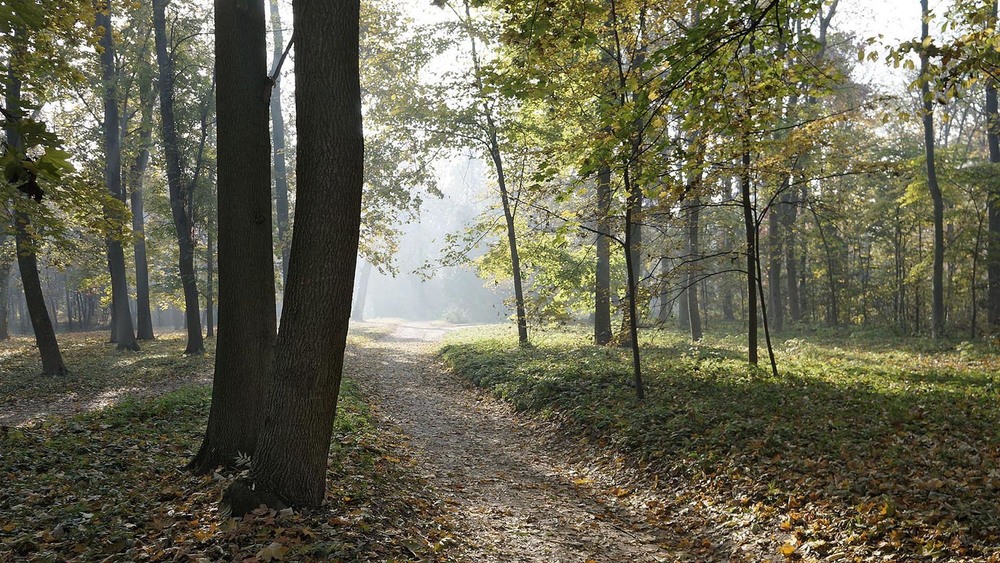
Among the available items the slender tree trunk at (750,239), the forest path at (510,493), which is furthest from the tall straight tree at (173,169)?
the slender tree trunk at (750,239)

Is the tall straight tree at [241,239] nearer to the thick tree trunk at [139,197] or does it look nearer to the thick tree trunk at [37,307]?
the thick tree trunk at [37,307]

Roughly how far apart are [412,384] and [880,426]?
426 inches

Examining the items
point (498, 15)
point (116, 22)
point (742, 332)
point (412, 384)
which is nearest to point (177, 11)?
point (116, 22)

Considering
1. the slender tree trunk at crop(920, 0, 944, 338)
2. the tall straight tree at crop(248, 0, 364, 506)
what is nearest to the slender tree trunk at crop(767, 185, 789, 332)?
the slender tree trunk at crop(920, 0, 944, 338)

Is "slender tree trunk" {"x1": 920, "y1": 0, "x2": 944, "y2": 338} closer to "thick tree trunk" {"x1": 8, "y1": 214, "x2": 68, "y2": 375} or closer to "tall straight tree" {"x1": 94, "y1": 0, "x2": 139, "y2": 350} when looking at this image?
"thick tree trunk" {"x1": 8, "y1": 214, "x2": 68, "y2": 375}

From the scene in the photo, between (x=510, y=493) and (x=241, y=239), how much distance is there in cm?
443

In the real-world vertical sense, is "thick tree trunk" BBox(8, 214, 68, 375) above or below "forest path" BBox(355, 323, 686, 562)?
above

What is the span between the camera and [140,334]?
24656 millimetres

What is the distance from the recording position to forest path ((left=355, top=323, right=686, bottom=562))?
5621 millimetres

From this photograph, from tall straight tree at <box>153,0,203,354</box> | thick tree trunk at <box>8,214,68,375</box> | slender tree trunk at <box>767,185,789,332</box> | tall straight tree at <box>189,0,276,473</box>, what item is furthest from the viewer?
slender tree trunk at <box>767,185,789,332</box>

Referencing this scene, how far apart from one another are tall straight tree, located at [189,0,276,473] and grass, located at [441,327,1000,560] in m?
5.15

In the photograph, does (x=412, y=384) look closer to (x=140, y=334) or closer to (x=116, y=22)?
(x=140, y=334)

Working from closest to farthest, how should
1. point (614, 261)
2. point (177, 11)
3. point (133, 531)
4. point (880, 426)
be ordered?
point (133, 531)
point (880, 426)
point (177, 11)
point (614, 261)

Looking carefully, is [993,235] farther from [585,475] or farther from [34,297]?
[34,297]
